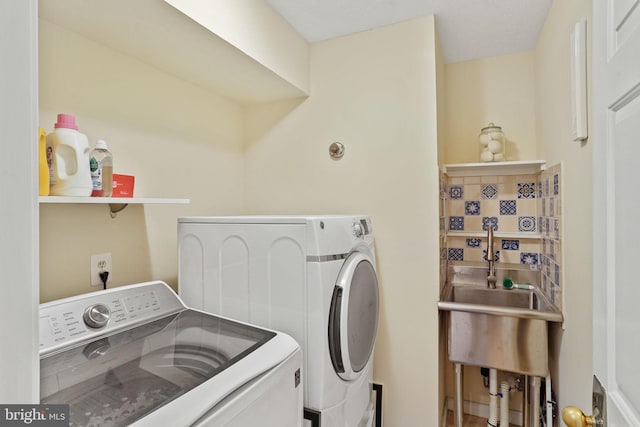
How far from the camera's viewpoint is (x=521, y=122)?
2.31 metres

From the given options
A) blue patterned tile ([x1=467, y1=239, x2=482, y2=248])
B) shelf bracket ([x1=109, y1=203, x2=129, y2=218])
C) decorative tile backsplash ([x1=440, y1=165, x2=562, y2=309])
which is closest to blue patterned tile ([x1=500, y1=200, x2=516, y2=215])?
decorative tile backsplash ([x1=440, y1=165, x2=562, y2=309])

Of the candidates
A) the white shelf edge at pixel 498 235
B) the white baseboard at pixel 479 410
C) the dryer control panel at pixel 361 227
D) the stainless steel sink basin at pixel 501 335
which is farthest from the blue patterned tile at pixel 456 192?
the white baseboard at pixel 479 410

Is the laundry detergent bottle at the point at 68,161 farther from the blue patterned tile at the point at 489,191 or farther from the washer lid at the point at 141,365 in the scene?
the blue patterned tile at the point at 489,191

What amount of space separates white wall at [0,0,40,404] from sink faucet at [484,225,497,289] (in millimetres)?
2283

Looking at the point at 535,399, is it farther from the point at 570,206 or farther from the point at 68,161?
the point at 68,161

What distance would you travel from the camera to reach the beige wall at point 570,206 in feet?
4.17

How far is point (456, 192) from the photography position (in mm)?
2477

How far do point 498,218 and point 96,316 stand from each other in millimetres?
2365

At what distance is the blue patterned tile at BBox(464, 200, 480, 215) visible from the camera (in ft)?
7.92

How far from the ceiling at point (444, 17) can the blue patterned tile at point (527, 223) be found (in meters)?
1.12

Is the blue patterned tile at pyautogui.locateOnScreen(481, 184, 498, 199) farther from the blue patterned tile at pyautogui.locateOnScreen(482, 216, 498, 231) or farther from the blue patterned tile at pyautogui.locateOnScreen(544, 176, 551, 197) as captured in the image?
the blue patterned tile at pyautogui.locateOnScreen(544, 176, 551, 197)

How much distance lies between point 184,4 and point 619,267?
1.53 m

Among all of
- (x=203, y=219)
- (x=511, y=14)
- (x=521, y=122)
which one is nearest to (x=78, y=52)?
(x=203, y=219)

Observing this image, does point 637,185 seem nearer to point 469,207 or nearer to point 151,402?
point 151,402
